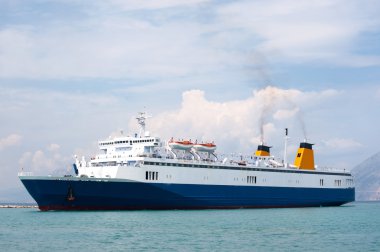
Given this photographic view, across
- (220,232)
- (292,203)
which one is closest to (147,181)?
(220,232)

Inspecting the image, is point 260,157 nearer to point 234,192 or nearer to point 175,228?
point 234,192

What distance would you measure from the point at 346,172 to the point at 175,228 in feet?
186

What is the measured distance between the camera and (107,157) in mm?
76125

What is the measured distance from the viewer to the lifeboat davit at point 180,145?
7631 cm

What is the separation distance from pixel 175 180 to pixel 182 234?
86.6 ft

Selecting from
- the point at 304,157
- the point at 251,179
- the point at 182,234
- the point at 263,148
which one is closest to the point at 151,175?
the point at 251,179

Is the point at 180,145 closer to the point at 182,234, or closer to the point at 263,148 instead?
the point at 263,148

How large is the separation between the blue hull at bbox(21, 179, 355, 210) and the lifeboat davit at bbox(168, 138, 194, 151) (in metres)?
5.22

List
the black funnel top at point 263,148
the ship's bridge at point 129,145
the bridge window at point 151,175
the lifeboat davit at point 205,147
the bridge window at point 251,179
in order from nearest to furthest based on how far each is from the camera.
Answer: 1. the bridge window at point 151,175
2. the ship's bridge at point 129,145
3. the lifeboat davit at point 205,147
4. the bridge window at point 251,179
5. the black funnel top at point 263,148

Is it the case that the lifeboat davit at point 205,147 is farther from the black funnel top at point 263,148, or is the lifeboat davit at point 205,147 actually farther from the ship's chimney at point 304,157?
the ship's chimney at point 304,157

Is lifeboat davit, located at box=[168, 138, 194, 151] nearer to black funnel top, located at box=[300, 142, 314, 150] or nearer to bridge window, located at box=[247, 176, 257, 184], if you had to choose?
bridge window, located at box=[247, 176, 257, 184]

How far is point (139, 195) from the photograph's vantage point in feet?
227

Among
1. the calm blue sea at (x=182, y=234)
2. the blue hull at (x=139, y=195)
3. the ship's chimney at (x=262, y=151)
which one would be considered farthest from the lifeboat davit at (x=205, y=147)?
the calm blue sea at (x=182, y=234)

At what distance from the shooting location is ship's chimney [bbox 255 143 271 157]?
9101 cm
